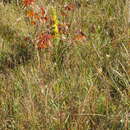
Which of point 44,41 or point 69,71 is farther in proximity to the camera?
point 44,41

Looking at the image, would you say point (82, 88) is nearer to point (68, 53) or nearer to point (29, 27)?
point (68, 53)

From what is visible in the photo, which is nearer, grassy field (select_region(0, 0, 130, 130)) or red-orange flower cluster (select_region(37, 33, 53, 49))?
grassy field (select_region(0, 0, 130, 130))

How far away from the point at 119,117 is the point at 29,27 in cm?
173

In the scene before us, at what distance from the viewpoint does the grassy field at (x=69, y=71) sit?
2.22 metres

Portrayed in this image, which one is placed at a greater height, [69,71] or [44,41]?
[44,41]

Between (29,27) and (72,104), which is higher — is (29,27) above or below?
above

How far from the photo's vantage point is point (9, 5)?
13.7 feet

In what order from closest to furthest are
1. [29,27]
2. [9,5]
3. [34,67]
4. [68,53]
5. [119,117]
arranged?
[119,117] < [34,67] < [68,53] < [29,27] < [9,5]

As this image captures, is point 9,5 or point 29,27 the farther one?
point 9,5

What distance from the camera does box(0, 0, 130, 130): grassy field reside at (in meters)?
2.22

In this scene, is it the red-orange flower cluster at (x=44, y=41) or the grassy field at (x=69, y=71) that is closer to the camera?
the grassy field at (x=69, y=71)

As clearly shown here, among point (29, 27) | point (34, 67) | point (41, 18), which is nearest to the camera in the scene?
point (34, 67)

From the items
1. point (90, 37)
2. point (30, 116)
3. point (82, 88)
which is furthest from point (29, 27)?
point (30, 116)

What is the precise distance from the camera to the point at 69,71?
2785 mm
